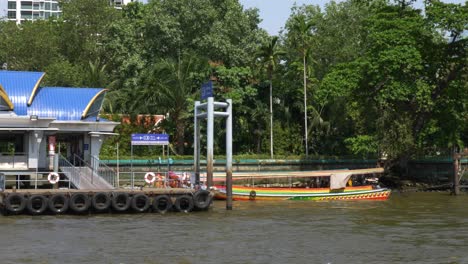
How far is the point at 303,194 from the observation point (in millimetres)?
45250

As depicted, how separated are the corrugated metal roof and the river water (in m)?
8.47

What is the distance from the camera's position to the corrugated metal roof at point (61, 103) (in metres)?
40.0

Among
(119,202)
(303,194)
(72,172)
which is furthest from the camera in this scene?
(303,194)

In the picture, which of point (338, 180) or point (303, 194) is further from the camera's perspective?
point (338, 180)

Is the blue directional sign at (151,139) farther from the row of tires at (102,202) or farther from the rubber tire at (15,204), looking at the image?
the rubber tire at (15,204)

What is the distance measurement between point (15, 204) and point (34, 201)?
2.79 feet

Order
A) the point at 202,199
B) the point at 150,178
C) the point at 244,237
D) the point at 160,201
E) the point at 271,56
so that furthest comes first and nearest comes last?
the point at 271,56, the point at 150,178, the point at 202,199, the point at 160,201, the point at 244,237

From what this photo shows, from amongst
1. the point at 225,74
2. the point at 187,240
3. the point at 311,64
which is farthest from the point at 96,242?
the point at 311,64

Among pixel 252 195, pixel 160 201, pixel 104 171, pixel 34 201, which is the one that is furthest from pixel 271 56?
pixel 34 201

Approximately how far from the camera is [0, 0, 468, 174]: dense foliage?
56.5m

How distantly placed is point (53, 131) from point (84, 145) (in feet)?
7.99

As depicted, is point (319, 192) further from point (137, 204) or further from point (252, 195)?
point (137, 204)

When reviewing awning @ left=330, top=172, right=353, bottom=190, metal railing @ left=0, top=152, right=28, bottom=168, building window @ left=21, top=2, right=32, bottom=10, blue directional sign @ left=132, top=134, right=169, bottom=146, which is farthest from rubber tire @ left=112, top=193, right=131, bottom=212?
building window @ left=21, top=2, right=32, bottom=10

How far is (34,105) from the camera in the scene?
131 feet
